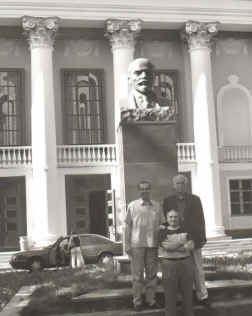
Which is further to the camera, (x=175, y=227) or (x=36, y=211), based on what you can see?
(x=36, y=211)

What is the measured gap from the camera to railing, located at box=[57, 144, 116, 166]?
29.9 m

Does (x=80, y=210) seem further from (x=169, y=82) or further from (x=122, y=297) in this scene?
(x=122, y=297)

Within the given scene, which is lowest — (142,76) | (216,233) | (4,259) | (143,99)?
(4,259)

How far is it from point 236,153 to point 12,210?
11.9 meters

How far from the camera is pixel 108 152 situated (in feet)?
100.0

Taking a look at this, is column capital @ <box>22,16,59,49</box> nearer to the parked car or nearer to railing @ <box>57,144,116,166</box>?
railing @ <box>57,144,116,166</box>

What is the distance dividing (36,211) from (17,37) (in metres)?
9.10

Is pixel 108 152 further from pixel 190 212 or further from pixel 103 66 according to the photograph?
pixel 190 212

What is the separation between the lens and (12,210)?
3031cm

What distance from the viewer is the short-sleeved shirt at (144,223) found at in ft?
29.7

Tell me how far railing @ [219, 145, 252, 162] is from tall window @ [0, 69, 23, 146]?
34.5ft

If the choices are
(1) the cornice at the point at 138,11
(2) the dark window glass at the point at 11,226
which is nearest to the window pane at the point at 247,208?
(1) the cornice at the point at 138,11

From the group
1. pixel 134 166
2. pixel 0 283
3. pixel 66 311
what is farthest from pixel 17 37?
pixel 66 311

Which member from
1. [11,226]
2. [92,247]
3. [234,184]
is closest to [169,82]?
[234,184]
